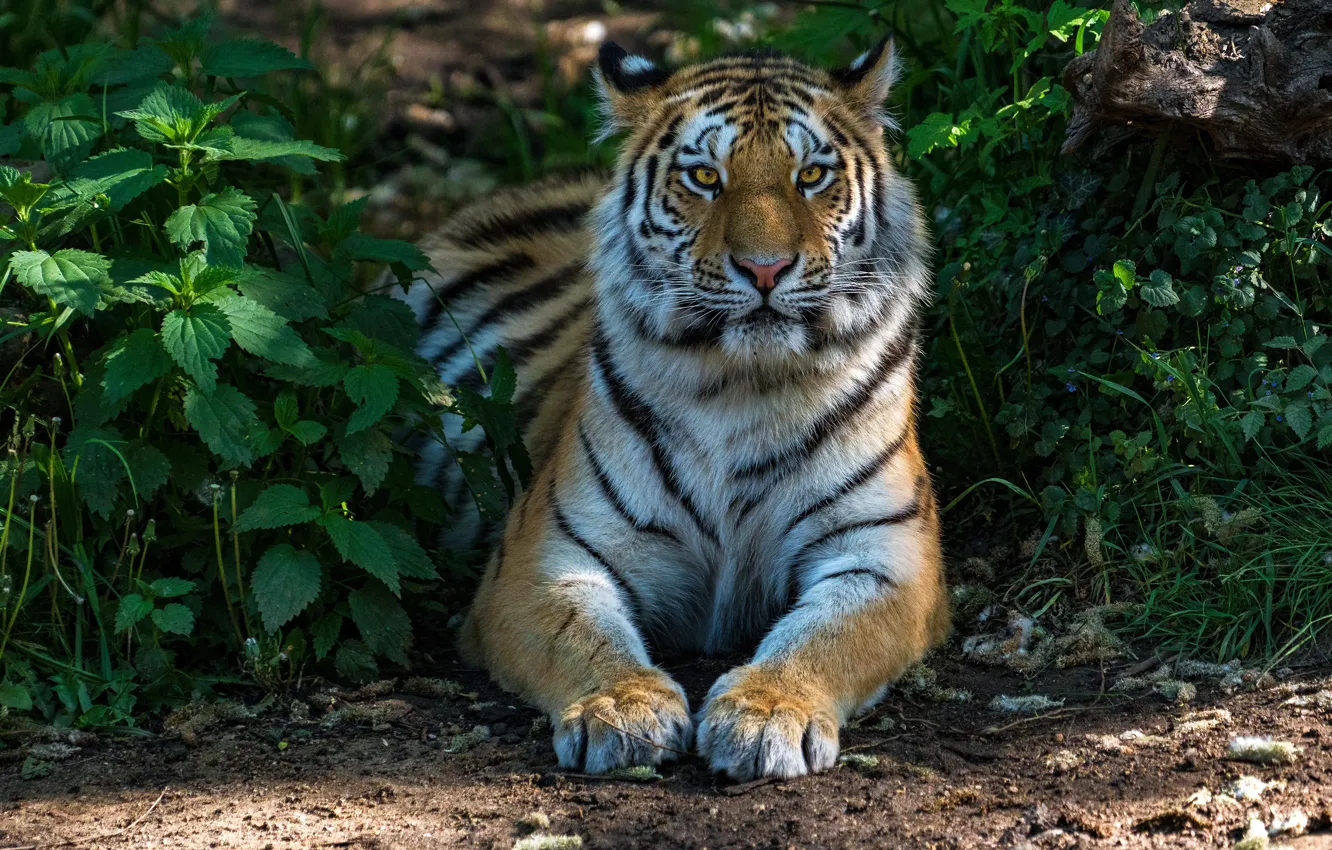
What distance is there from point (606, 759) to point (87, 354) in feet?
5.49

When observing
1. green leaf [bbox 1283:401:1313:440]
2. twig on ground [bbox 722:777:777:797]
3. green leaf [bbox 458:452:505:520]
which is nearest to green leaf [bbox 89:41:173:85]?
green leaf [bbox 458:452:505:520]

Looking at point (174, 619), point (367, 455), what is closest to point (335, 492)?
point (367, 455)

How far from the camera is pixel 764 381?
333 centimetres

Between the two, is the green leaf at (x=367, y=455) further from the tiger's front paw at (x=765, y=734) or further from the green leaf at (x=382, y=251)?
the tiger's front paw at (x=765, y=734)

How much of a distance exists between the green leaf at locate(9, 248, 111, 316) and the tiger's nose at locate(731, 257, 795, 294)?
4.46ft

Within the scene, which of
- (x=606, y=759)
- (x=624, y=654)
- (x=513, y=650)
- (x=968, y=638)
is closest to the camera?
(x=606, y=759)

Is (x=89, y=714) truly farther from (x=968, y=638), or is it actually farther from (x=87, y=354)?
(x=968, y=638)

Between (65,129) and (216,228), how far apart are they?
0.55m

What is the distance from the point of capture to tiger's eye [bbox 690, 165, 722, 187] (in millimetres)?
3303

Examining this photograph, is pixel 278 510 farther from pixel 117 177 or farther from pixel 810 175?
pixel 810 175

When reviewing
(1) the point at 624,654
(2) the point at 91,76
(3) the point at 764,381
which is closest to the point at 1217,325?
(3) the point at 764,381

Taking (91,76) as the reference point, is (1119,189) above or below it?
below

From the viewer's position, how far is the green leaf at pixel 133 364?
307cm

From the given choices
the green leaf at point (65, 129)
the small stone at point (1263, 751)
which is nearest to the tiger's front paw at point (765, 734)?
the small stone at point (1263, 751)
